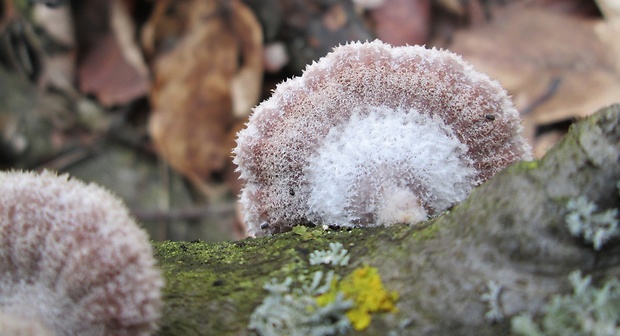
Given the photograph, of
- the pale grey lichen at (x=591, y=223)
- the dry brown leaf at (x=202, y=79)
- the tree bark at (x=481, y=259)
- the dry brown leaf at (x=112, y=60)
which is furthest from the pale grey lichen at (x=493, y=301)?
the dry brown leaf at (x=112, y=60)

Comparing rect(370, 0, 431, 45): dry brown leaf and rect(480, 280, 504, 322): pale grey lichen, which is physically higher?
rect(370, 0, 431, 45): dry brown leaf

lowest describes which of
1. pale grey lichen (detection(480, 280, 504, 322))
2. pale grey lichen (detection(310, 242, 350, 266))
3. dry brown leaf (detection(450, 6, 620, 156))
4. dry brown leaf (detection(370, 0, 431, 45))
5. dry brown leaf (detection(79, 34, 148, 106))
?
pale grey lichen (detection(480, 280, 504, 322))

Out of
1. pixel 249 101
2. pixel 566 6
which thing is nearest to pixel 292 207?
pixel 249 101

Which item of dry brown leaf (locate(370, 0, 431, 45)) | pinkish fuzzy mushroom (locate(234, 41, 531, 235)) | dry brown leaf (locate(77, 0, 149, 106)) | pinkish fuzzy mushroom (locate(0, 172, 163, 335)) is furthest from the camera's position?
dry brown leaf (locate(77, 0, 149, 106))

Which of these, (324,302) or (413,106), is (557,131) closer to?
(413,106)

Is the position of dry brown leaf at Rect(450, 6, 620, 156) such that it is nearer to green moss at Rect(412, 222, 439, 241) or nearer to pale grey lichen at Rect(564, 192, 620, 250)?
green moss at Rect(412, 222, 439, 241)

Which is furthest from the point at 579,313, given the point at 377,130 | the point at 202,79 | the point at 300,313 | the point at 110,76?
the point at 110,76

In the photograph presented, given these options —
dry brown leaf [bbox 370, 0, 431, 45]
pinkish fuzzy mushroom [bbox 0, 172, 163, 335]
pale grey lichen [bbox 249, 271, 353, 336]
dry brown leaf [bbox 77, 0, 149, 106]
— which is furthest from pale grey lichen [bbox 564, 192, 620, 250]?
dry brown leaf [bbox 77, 0, 149, 106]
